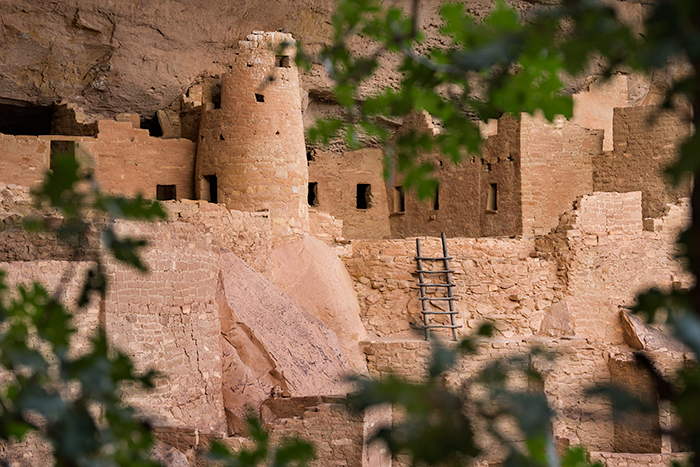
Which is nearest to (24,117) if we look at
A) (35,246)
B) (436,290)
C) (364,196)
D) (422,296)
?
(364,196)

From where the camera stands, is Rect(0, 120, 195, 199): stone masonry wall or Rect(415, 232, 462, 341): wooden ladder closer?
Rect(0, 120, 195, 199): stone masonry wall

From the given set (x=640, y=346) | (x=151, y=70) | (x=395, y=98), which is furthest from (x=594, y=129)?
(x=395, y=98)

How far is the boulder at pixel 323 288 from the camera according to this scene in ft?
40.2

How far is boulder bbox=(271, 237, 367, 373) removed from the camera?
12.2 meters

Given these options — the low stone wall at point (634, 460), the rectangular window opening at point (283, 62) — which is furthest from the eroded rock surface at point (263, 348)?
the rectangular window opening at point (283, 62)

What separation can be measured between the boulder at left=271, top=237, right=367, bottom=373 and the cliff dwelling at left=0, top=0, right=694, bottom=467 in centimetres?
4

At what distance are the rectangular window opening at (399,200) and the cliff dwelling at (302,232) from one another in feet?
2.21

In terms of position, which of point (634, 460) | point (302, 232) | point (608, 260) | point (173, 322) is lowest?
point (634, 460)

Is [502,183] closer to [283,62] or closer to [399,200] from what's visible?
[399,200]

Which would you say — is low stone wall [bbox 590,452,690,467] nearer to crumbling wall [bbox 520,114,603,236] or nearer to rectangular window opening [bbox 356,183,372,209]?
crumbling wall [bbox 520,114,603,236]

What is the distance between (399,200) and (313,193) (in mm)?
2030

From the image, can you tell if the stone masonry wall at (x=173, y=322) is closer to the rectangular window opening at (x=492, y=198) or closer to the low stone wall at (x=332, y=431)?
the low stone wall at (x=332, y=431)

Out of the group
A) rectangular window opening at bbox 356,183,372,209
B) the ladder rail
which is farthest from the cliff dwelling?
rectangular window opening at bbox 356,183,372,209

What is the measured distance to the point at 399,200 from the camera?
19250mm
